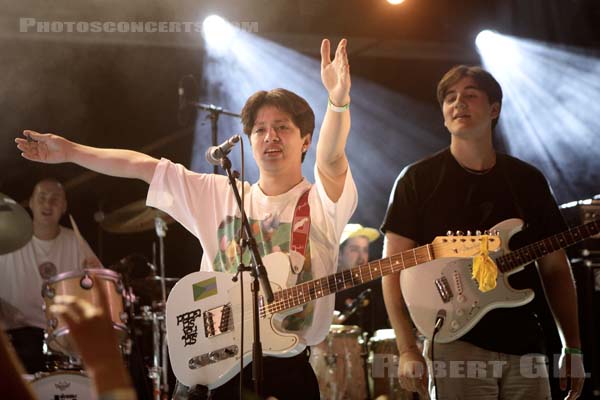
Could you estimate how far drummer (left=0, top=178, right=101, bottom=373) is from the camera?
19.1ft

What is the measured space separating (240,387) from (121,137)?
3.61 m

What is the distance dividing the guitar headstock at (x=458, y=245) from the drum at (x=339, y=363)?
126 inches

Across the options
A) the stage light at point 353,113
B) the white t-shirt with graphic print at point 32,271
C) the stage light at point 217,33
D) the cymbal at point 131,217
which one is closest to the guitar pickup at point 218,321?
the cymbal at point 131,217

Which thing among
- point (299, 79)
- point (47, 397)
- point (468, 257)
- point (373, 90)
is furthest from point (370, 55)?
point (47, 397)

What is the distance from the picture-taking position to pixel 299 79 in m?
6.64

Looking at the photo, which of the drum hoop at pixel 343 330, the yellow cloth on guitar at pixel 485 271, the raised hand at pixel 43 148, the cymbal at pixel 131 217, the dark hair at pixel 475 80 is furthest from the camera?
the drum hoop at pixel 343 330

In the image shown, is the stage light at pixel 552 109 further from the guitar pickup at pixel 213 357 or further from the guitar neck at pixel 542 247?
the guitar pickup at pixel 213 357

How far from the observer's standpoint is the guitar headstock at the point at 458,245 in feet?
11.4

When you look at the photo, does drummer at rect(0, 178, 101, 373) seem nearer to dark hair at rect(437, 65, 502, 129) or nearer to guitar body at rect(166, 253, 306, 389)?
guitar body at rect(166, 253, 306, 389)

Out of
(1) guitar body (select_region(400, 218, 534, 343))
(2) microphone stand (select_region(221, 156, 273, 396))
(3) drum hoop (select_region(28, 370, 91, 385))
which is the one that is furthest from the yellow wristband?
(3) drum hoop (select_region(28, 370, 91, 385))

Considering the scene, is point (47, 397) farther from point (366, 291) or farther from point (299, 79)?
point (299, 79)

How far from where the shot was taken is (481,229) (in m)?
3.91

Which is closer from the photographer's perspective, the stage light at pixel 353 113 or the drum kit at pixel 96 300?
the drum kit at pixel 96 300

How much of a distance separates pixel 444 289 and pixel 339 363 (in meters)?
3.01
